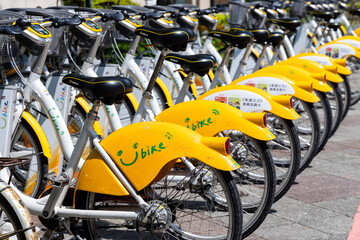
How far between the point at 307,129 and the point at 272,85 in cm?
62

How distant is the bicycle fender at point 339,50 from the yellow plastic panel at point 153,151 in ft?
13.1

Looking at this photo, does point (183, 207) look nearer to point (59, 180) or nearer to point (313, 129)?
point (59, 180)

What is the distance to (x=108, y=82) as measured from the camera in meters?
3.28

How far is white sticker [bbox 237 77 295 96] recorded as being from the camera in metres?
4.90

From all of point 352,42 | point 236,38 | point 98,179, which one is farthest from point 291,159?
point 352,42

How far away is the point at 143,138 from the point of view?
10.9 ft

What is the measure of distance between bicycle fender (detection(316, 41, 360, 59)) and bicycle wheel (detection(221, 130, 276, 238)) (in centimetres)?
295

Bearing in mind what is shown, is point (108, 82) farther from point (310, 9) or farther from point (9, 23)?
point (310, 9)

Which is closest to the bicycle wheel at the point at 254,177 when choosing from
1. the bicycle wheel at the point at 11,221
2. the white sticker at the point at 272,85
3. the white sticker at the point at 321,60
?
the white sticker at the point at 272,85

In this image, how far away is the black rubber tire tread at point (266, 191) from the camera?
402cm

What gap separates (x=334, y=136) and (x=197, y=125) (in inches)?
144

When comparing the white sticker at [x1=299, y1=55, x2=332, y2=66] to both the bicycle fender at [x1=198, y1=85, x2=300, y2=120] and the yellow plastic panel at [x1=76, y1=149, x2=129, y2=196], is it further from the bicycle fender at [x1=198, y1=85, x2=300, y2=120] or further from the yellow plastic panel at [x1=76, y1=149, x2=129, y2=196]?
the yellow plastic panel at [x1=76, y1=149, x2=129, y2=196]

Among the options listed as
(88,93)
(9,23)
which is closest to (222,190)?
(88,93)

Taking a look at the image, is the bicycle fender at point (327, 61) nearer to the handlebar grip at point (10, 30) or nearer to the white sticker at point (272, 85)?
the white sticker at point (272, 85)
